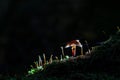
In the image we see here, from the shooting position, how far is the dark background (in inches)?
266

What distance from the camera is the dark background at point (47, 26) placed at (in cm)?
676

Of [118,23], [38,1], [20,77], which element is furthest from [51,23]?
[20,77]

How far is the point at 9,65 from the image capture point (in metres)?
7.08

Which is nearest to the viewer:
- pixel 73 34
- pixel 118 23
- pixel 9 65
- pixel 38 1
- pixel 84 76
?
pixel 84 76

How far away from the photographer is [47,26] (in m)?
7.88

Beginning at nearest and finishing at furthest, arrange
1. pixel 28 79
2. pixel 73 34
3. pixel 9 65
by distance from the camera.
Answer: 1. pixel 28 79
2. pixel 9 65
3. pixel 73 34

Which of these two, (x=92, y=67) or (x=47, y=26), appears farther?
(x=47, y=26)

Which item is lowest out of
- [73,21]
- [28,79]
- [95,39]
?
[28,79]

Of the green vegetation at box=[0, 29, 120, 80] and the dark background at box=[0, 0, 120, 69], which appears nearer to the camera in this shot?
the green vegetation at box=[0, 29, 120, 80]

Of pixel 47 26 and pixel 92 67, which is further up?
pixel 47 26

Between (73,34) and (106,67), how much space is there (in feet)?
14.1

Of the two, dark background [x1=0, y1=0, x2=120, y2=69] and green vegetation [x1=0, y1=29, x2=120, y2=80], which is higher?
dark background [x1=0, y1=0, x2=120, y2=69]

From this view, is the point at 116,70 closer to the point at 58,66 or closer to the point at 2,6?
the point at 58,66

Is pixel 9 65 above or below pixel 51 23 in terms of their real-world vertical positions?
below
